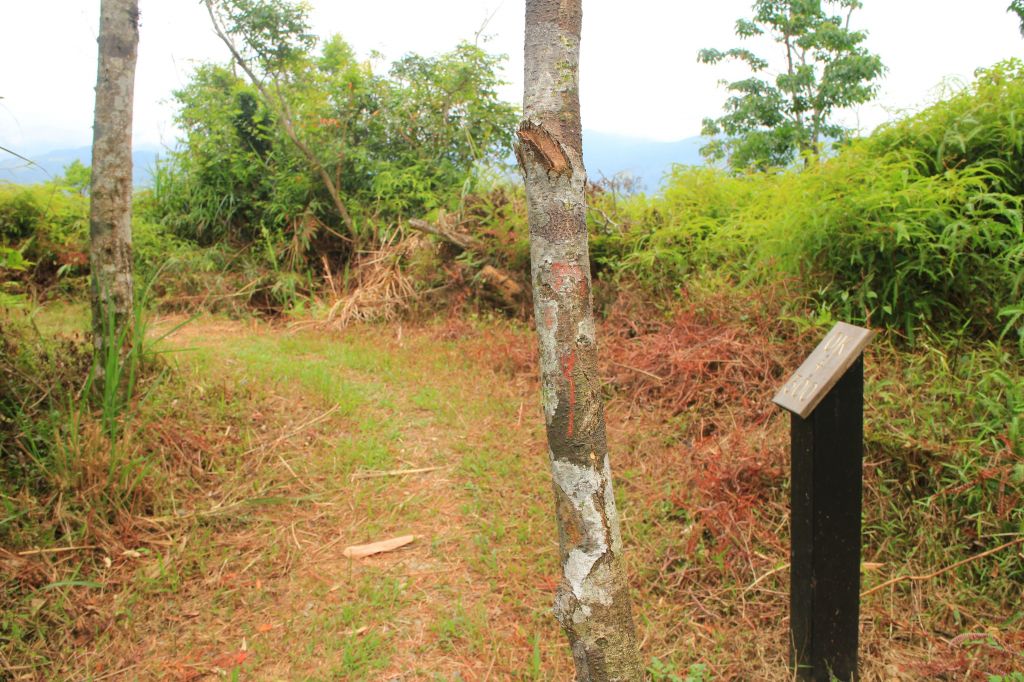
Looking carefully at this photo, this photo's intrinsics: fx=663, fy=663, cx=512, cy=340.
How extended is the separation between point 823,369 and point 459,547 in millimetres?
1969

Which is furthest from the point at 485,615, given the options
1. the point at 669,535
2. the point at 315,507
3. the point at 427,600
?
the point at 315,507

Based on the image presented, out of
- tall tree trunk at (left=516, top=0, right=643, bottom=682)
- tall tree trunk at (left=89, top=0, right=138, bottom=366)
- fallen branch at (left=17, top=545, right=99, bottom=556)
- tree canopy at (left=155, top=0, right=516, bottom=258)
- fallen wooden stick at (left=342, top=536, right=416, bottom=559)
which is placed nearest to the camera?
tall tree trunk at (left=516, top=0, right=643, bottom=682)

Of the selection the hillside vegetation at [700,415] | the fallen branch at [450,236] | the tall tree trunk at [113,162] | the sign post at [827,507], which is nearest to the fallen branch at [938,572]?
the hillside vegetation at [700,415]

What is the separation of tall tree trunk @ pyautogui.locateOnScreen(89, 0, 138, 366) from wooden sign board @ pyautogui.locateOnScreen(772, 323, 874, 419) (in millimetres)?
3554

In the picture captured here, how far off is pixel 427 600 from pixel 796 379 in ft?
6.00

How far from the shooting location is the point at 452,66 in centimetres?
872

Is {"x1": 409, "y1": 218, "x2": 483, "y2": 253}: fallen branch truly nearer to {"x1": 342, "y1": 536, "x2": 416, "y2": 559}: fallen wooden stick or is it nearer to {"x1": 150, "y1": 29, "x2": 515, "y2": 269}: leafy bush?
{"x1": 150, "y1": 29, "x2": 515, "y2": 269}: leafy bush

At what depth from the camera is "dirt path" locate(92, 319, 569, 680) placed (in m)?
2.62

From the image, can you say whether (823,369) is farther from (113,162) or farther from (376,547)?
(113,162)

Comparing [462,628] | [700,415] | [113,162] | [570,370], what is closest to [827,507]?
[570,370]

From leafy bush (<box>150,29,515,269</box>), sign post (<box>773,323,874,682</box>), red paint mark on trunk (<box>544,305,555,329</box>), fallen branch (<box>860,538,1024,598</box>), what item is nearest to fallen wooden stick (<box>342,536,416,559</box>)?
sign post (<box>773,323,874,682</box>)

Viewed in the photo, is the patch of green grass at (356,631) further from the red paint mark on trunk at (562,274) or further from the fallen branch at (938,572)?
the fallen branch at (938,572)

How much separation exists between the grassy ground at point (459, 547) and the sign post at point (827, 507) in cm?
23

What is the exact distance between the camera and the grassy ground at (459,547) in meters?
2.57
